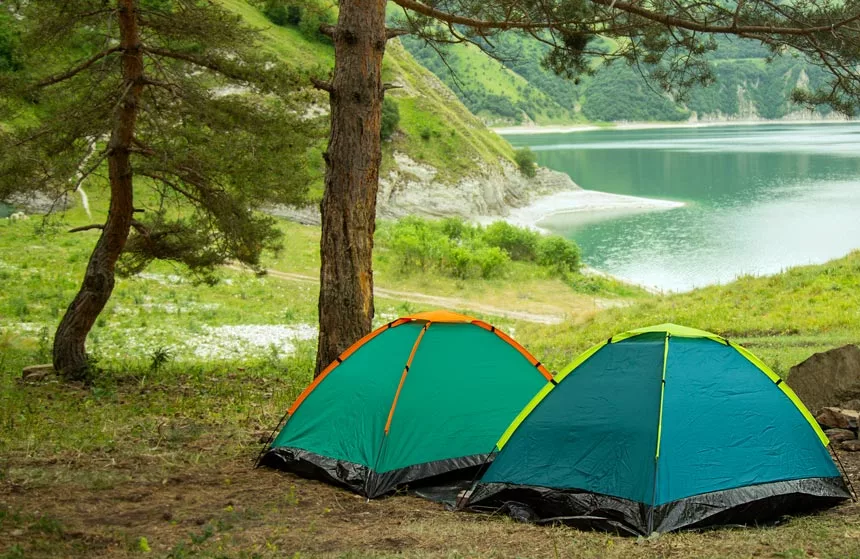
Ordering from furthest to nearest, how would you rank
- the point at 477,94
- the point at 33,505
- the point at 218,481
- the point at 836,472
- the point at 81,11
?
1. the point at 477,94
2. the point at 81,11
3. the point at 218,481
4. the point at 836,472
5. the point at 33,505

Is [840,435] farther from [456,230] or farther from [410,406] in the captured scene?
[456,230]

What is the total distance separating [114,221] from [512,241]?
35.6m

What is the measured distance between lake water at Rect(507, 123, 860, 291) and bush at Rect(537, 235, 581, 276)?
3739mm

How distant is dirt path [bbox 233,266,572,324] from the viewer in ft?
109

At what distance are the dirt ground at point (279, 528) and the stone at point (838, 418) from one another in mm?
988

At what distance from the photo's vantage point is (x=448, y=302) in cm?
3478

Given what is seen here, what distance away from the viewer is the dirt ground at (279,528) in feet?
18.2

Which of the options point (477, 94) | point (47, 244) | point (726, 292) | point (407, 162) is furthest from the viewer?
point (477, 94)

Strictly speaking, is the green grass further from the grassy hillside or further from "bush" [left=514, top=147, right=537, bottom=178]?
"bush" [left=514, top=147, right=537, bottom=178]

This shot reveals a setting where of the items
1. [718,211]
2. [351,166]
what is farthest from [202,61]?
[718,211]

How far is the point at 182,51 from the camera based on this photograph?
13305 millimetres

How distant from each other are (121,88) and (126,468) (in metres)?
6.99

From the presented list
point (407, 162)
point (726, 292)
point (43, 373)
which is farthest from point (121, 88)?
point (407, 162)

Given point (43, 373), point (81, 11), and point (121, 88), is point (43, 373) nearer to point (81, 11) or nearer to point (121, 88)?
point (121, 88)
